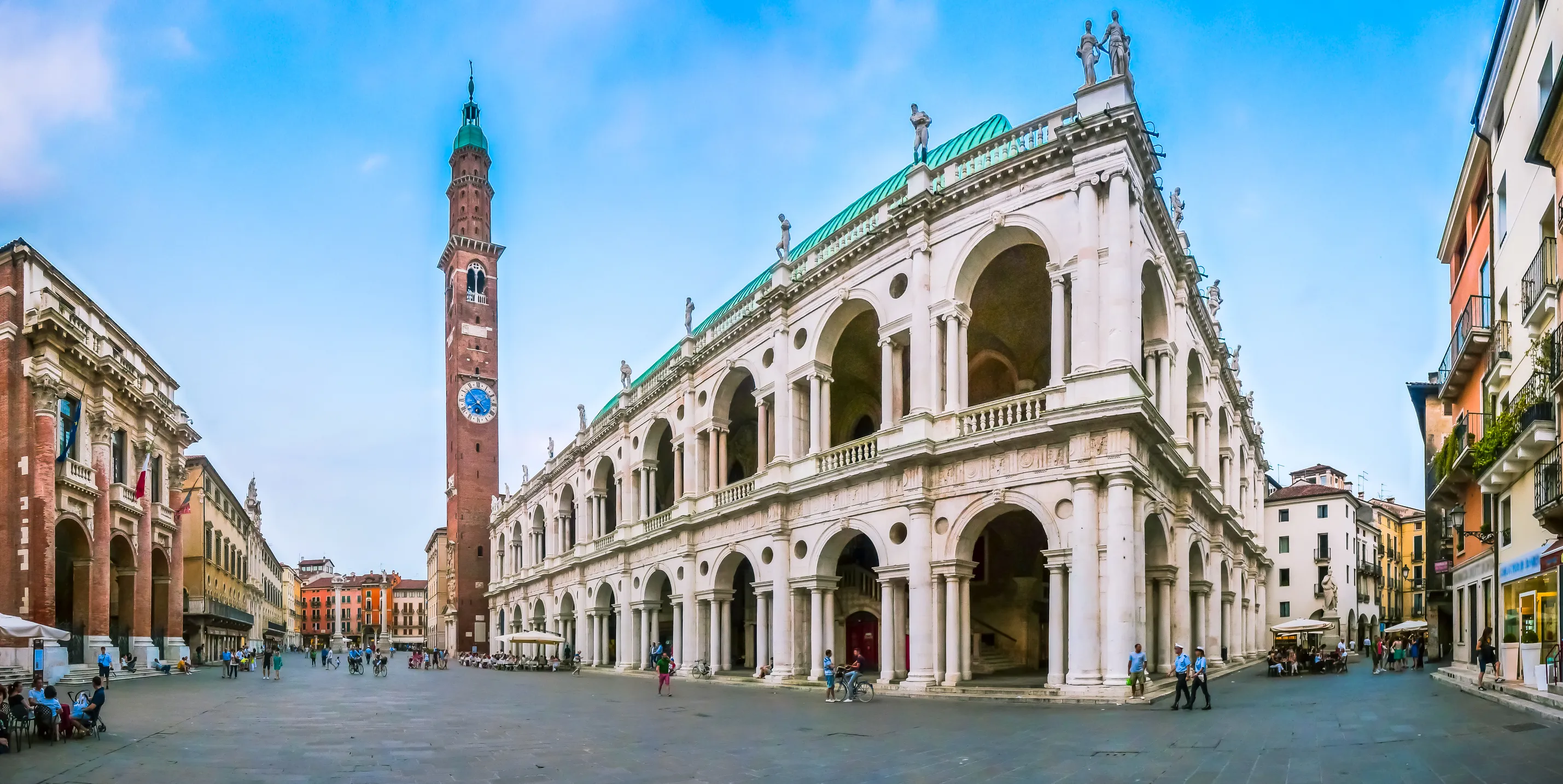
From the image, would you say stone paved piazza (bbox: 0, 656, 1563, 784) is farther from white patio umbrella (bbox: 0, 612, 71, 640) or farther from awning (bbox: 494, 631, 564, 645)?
awning (bbox: 494, 631, 564, 645)

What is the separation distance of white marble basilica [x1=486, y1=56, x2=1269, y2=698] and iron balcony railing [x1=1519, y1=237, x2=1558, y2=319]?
6.73 m

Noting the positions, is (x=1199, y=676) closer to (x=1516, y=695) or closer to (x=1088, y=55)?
(x=1516, y=695)

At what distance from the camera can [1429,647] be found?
56.8 m

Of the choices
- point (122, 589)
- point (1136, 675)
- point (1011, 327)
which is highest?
point (1011, 327)

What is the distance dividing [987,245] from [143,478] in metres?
35.8

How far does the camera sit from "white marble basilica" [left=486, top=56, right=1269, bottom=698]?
72.8ft

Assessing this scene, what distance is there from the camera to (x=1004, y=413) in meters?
24.1

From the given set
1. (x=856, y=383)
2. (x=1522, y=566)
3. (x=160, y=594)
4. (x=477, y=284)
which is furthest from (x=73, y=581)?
(x=477, y=284)

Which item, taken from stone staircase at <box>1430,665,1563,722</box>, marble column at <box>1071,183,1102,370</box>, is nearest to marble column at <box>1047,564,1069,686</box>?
marble column at <box>1071,183,1102,370</box>

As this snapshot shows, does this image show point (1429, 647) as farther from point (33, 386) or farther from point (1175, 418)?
point (33, 386)

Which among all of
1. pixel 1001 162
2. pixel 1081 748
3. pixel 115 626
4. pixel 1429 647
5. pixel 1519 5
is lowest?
pixel 1429 647

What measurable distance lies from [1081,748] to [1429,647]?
5273 centimetres

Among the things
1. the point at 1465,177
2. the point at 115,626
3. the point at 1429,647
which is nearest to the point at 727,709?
the point at 1465,177

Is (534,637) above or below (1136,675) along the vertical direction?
below
